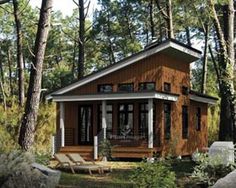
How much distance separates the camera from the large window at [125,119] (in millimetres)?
22109

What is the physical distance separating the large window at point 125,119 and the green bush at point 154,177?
12.7 metres

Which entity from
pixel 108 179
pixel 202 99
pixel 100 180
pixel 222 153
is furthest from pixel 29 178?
pixel 202 99

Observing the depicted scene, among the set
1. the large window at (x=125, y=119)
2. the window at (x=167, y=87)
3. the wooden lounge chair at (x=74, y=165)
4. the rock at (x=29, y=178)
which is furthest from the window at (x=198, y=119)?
the rock at (x=29, y=178)

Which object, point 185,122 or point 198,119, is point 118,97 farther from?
point 198,119

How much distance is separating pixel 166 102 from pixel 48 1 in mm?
11216

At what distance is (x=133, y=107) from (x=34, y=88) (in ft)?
34.0

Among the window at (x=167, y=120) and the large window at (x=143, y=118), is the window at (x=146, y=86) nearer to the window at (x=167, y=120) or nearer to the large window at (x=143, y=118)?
the large window at (x=143, y=118)

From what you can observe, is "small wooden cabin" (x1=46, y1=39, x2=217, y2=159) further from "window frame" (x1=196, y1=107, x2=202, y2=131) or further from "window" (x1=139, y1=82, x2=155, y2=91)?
"window frame" (x1=196, y1=107, x2=202, y2=131)

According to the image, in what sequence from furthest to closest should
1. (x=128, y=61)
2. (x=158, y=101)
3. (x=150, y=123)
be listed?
(x=128, y=61), (x=158, y=101), (x=150, y=123)

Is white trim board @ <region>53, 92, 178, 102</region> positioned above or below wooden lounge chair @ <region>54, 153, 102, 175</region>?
above

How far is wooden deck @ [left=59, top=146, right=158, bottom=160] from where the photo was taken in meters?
20.6

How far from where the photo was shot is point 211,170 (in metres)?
11.5

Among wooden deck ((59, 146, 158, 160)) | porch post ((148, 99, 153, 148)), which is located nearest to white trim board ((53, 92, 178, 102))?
porch post ((148, 99, 153, 148))

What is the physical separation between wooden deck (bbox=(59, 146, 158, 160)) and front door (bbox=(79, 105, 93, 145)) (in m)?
1.26
